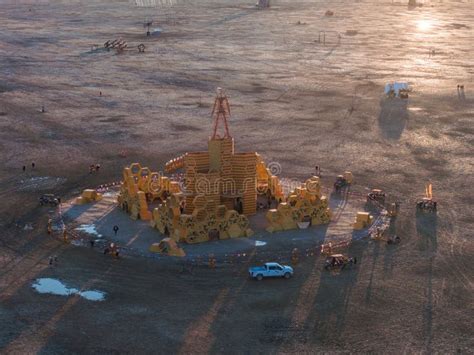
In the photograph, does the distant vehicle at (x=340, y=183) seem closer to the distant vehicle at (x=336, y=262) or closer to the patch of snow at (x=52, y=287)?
the distant vehicle at (x=336, y=262)

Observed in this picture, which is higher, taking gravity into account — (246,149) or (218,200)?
(218,200)

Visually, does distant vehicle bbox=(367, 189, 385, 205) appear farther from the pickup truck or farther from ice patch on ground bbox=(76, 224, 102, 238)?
ice patch on ground bbox=(76, 224, 102, 238)

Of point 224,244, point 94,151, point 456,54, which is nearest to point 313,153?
point 94,151

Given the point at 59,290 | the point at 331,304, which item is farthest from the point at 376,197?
the point at 59,290

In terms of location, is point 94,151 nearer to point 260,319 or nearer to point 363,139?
point 363,139

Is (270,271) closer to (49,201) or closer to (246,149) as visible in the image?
(49,201)

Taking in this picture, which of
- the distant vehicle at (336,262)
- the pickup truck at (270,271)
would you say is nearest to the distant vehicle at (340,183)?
the distant vehicle at (336,262)

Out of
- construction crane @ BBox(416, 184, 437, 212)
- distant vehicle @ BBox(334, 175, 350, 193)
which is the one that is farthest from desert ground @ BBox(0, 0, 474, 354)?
distant vehicle @ BBox(334, 175, 350, 193)
